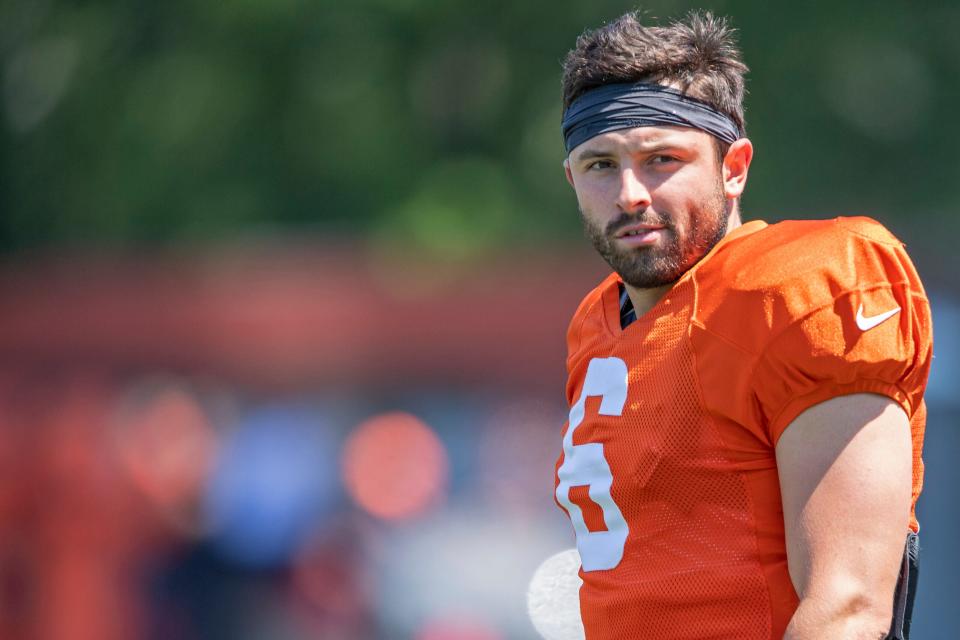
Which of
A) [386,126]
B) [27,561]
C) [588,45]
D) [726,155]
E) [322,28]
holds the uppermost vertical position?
[322,28]

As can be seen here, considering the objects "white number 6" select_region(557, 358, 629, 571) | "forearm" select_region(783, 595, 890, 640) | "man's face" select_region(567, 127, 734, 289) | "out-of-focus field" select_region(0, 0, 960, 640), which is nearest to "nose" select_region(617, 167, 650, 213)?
"man's face" select_region(567, 127, 734, 289)

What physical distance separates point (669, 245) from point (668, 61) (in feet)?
1.07

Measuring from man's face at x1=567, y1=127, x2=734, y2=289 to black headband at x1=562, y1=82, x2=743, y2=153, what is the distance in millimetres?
14

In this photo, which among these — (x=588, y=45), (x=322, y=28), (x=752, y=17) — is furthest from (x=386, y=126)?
(x=588, y=45)

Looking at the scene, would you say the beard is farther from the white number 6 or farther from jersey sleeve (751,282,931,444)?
jersey sleeve (751,282,931,444)

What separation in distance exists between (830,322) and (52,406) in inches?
219

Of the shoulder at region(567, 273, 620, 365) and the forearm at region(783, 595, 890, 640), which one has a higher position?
the shoulder at region(567, 273, 620, 365)

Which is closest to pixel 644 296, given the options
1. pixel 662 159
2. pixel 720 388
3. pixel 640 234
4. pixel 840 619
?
pixel 640 234

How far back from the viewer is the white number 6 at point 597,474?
200 centimetres

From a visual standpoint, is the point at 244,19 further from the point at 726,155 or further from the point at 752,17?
the point at 726,155

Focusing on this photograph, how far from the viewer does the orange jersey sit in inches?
69.4

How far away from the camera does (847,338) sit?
1.74 meters

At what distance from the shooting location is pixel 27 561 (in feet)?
21.2

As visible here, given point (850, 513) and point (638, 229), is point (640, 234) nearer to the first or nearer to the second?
point (638, 229)
